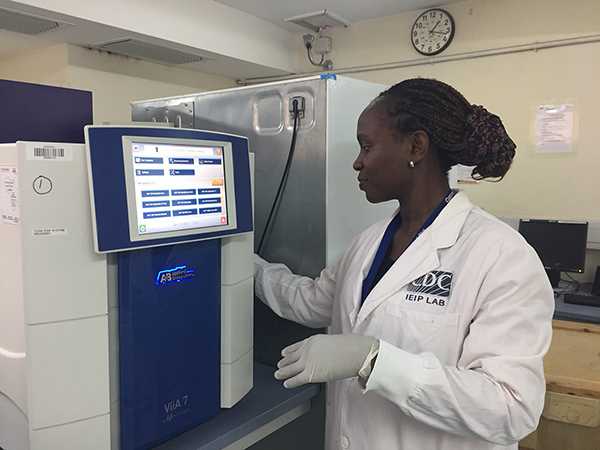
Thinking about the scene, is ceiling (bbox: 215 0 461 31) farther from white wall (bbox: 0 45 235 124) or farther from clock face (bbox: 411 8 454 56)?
white wall (bbox: 0 45 235 124)

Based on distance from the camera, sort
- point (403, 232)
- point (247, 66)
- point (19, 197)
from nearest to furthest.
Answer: point (19, 197), point (403, 232), point (247, 66)

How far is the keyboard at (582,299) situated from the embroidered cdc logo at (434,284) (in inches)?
84.7

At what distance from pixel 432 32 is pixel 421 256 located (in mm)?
3177

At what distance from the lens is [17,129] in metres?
1.12

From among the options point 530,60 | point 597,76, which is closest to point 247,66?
point 530,60

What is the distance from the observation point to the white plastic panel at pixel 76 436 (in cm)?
91

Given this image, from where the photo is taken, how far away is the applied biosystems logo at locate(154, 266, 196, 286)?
3.36 ft

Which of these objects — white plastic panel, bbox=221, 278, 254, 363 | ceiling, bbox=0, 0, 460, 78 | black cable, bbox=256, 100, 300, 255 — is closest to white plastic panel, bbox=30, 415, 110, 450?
white plastic panel, bbox=221, 278, 254, 363

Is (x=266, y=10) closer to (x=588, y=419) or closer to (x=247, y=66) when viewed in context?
(x=247, y=66)

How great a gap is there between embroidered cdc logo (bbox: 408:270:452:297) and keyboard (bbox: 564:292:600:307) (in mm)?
2152

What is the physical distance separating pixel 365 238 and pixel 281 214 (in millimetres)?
303

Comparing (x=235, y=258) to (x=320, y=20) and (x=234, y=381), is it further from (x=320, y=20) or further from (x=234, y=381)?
(x=320, y=20)

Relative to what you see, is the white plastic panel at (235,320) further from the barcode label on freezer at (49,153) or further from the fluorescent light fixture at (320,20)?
the fluorescent light fixture at (320,20)

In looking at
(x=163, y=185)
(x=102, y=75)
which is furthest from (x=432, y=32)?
(x=163, y=185)
